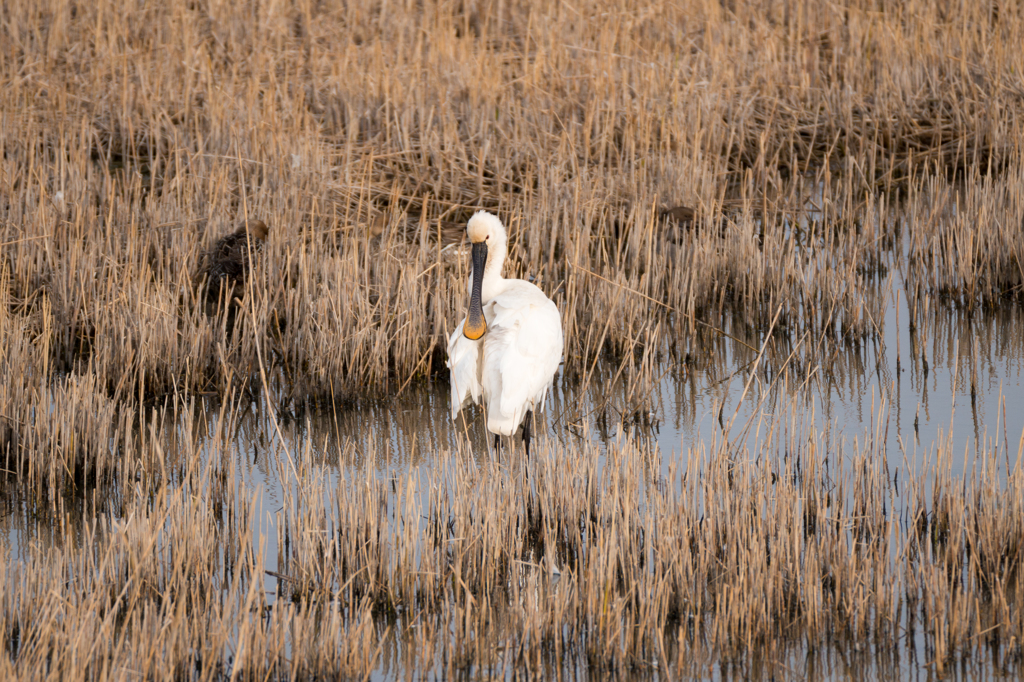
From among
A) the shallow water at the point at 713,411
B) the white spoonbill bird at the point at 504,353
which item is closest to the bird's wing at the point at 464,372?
the white spoonbill bird at the point at 504,353

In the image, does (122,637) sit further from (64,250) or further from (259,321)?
(64,250)

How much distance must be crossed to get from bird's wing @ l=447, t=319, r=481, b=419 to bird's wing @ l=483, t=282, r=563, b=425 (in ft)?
0.23

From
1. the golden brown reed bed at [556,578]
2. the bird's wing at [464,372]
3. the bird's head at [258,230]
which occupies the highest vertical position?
the bird's head at [258,230]

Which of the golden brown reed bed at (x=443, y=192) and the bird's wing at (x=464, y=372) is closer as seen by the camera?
the bird's wing at (x=464, y=372)

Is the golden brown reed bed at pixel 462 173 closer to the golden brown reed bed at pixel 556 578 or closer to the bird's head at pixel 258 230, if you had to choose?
the bird's head at pixel 258 230

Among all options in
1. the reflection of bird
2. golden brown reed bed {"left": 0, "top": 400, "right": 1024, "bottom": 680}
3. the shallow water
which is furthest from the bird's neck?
the reflection of bird

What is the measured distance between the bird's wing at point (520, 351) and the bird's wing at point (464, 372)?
0.07 m

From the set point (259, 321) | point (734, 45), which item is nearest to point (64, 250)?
point (259, 321)

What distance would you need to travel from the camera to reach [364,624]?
3.45 m

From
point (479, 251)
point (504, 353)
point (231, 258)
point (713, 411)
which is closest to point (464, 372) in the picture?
point (504, 353)

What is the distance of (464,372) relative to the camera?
531 centimetres

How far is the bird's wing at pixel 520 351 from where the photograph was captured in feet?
16.8

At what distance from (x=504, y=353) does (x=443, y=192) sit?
3.65m

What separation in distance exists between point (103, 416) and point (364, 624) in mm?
2114
